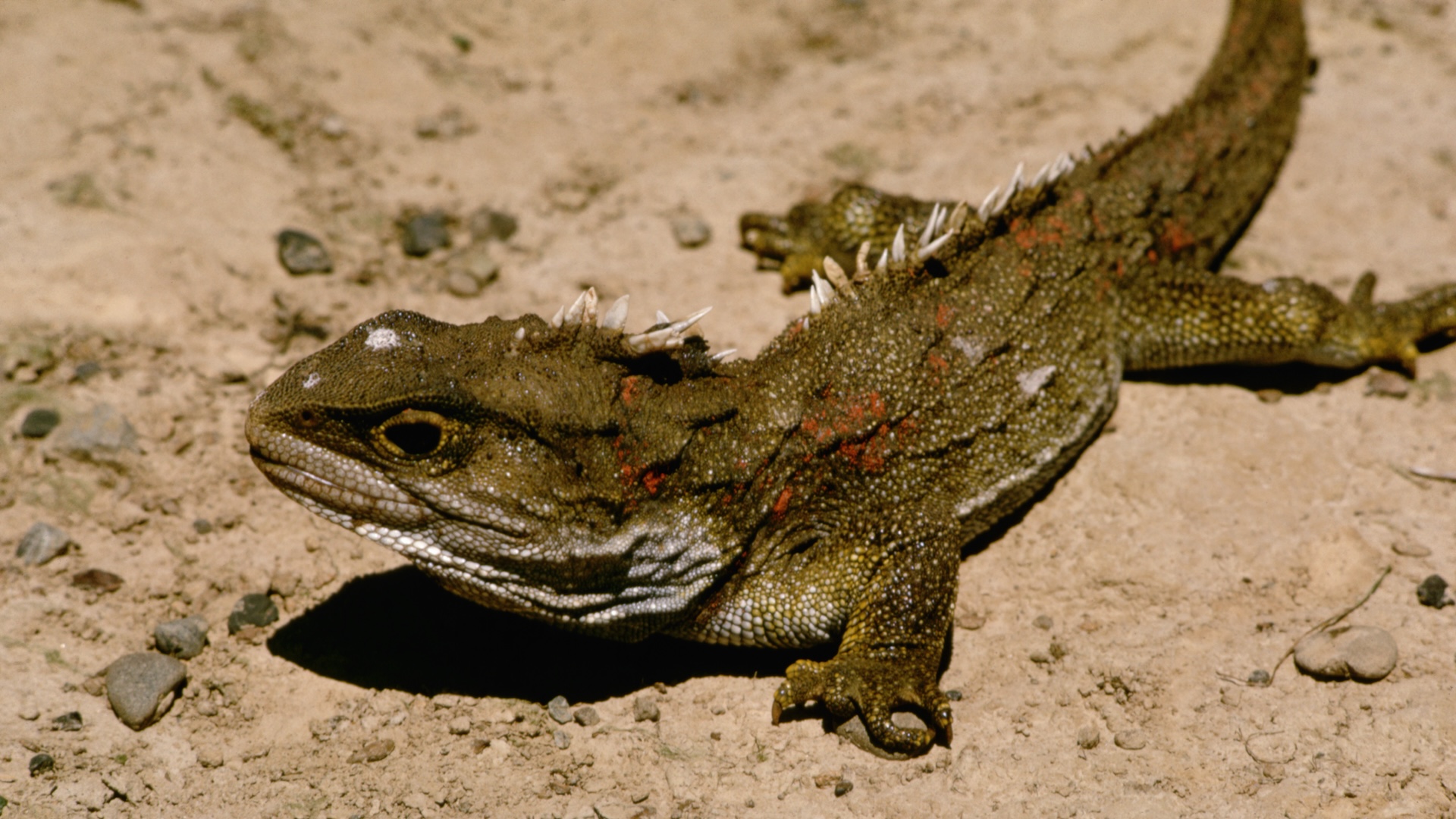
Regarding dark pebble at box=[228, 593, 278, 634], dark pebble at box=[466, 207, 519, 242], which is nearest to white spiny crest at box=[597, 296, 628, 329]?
dark pebble at box=[228, 593, 278, 634]

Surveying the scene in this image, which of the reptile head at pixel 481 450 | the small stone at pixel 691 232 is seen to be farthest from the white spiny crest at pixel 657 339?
the small stone at pixel 691 232

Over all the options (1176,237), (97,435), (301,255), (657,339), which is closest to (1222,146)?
(1176,237)

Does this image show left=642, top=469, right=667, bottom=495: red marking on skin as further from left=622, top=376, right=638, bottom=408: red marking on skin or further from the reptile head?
left=622, top=376, right=638, bottom=408: red marking on skin

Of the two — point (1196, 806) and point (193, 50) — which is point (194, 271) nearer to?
point (193, 50)

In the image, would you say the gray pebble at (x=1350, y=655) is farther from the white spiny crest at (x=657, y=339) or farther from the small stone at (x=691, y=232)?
the small stone at (x=691, y=232)

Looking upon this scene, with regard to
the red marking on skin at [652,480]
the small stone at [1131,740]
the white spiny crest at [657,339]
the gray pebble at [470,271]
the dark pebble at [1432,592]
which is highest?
the white spiny crest at [657,339]

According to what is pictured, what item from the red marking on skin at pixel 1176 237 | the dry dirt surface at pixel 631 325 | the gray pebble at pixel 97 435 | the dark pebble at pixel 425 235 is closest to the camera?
the dry dirt surface at pixel 631 325
